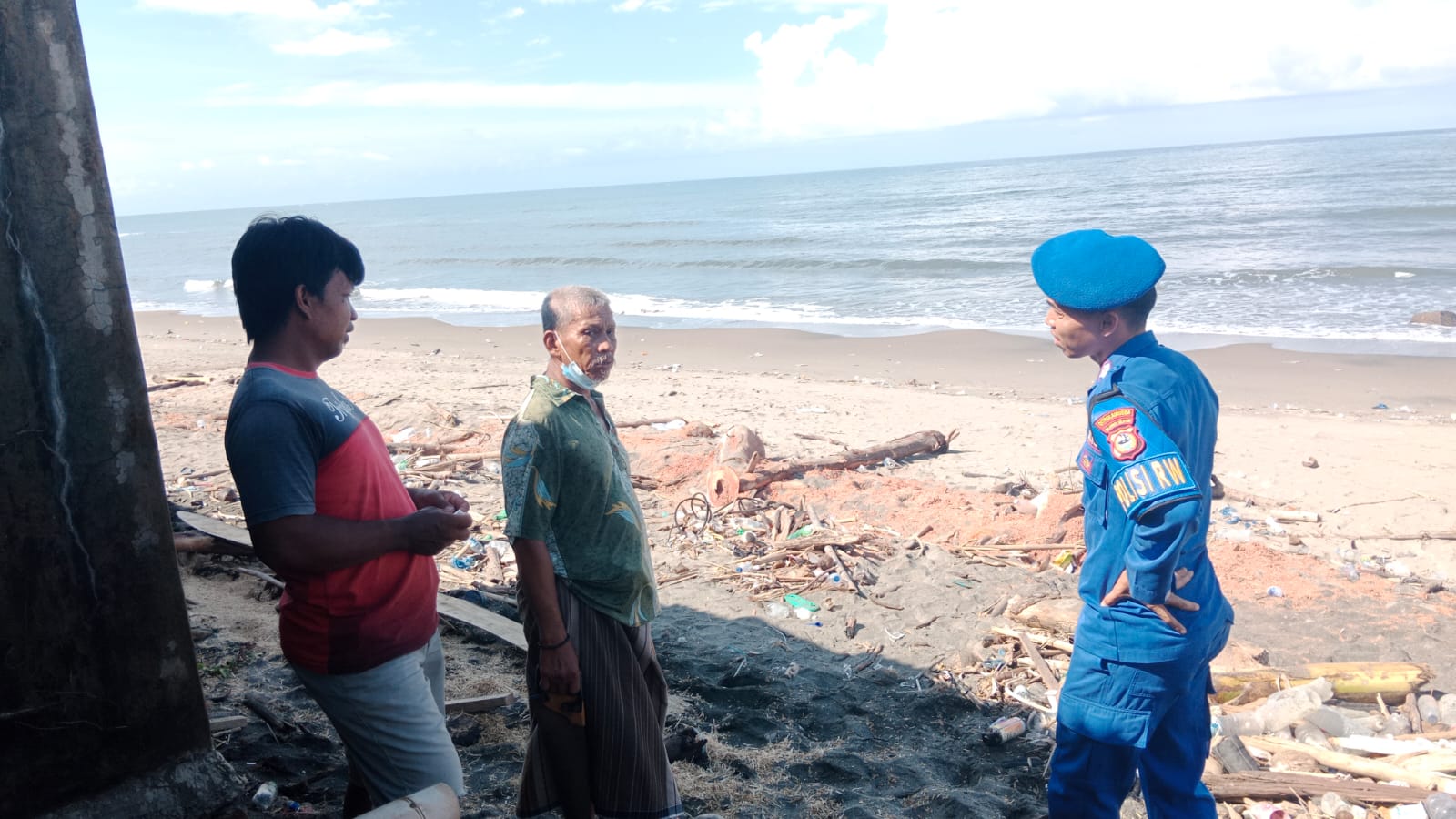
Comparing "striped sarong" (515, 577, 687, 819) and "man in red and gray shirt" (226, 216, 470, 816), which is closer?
Answer: "man in red and gray shirt" (226, 216, 470, 816)

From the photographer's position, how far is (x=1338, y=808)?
11.6 ft

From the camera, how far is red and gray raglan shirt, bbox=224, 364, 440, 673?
2209mm

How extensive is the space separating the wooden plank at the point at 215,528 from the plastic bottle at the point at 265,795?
2.69m

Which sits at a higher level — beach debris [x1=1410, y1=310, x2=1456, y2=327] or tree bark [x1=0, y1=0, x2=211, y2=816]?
tree bark [x1=0, y1=0, x2=211, y2=816]

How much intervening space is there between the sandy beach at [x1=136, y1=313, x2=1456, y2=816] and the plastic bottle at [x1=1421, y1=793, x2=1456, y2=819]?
52.5 inches

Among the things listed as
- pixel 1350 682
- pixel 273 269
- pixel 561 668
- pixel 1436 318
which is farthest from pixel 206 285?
pixel 1350 682

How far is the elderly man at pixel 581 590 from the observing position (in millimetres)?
2746

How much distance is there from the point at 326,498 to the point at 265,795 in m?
1.49

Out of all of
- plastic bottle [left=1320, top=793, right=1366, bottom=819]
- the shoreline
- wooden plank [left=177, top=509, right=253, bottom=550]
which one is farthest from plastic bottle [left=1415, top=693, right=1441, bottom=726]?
the shoreline

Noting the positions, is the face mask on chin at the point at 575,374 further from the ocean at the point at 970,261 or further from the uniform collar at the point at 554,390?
the ocean at the point at 970,261

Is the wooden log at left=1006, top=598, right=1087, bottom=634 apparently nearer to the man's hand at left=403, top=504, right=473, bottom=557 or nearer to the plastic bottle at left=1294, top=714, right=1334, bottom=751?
the plastic bottle at left=1294, top=714, right=1334, bottom=751

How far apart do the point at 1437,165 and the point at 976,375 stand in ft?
155

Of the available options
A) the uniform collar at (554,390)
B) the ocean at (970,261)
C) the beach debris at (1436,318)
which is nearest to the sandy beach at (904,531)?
the uniform collar at (554,390)

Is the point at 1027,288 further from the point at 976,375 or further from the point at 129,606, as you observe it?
the point at 129,606
